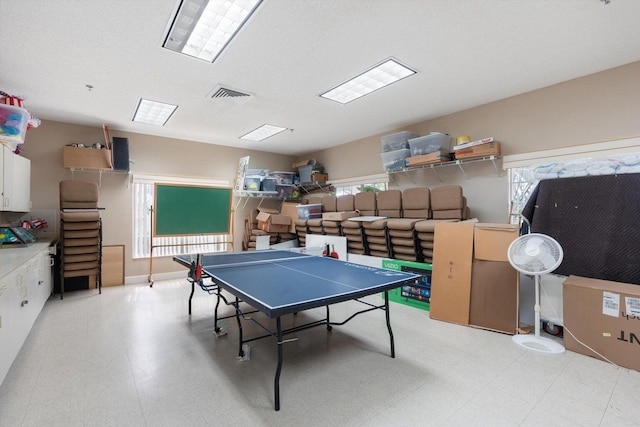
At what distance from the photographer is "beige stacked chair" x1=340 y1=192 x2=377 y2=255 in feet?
16.5

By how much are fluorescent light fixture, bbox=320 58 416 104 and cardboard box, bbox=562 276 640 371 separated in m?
2.73

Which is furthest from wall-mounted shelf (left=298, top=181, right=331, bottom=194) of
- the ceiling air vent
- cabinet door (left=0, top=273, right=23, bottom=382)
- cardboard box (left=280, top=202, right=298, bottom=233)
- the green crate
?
cabinet door (left=0, top=273, right=23, bottom=382)

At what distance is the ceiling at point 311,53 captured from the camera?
2.20 metres

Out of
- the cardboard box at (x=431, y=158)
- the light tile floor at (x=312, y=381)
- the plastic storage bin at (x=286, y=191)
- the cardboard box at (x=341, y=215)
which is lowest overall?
the light tile floor at (x=312, y=381)

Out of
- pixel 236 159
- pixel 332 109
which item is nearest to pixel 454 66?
pixel 332 109

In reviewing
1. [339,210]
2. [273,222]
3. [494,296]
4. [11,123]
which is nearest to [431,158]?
[494,296]

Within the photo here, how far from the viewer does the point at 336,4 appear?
2133 mm

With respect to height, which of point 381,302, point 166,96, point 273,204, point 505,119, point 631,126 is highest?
point 166,96

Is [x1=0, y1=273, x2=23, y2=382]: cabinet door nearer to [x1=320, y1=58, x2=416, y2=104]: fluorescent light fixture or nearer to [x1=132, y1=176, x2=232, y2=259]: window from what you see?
[x1=132, y1=176, x2=232, y2=259]: window

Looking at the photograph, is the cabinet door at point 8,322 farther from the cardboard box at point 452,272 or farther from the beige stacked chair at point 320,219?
the beige stacked chair at point 320,219

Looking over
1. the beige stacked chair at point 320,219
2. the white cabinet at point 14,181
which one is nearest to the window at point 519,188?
the beige stacked chair at point 320,219

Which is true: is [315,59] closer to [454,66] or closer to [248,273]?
[454,66]

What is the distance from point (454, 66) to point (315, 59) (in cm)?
147

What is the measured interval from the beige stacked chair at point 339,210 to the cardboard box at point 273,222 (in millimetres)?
1095
